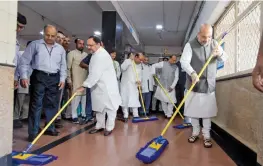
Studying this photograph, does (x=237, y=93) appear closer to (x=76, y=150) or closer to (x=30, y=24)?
(x=76, y=150)

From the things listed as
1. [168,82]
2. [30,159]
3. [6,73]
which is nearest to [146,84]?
[168,82]

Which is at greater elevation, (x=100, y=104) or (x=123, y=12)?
(x=123, y=12)

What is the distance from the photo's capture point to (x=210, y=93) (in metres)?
2.60

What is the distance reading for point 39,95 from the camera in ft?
8.58

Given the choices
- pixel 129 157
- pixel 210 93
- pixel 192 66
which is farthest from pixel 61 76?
pixel 210 93

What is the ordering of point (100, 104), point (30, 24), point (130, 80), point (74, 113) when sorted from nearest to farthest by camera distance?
point (100, 104) → point (74, 113) → point (130, 80) → point (30, 24)

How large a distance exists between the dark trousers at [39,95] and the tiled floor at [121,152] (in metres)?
0.22

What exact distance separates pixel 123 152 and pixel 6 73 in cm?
127

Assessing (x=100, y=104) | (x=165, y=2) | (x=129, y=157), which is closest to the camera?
(x=129, y=157)

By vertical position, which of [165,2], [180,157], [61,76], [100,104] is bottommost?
[180,157]

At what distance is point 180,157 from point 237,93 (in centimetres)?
101

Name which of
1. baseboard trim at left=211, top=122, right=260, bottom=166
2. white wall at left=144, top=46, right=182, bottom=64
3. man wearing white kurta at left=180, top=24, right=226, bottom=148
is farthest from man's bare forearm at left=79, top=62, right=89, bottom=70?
white wall at left=144, top=46, right=182, bottom=64

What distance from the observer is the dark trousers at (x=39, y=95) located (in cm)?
→ 259

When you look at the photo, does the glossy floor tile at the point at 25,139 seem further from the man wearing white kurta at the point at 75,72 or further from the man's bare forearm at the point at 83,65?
the man's bare forearm at the point at 83,65
